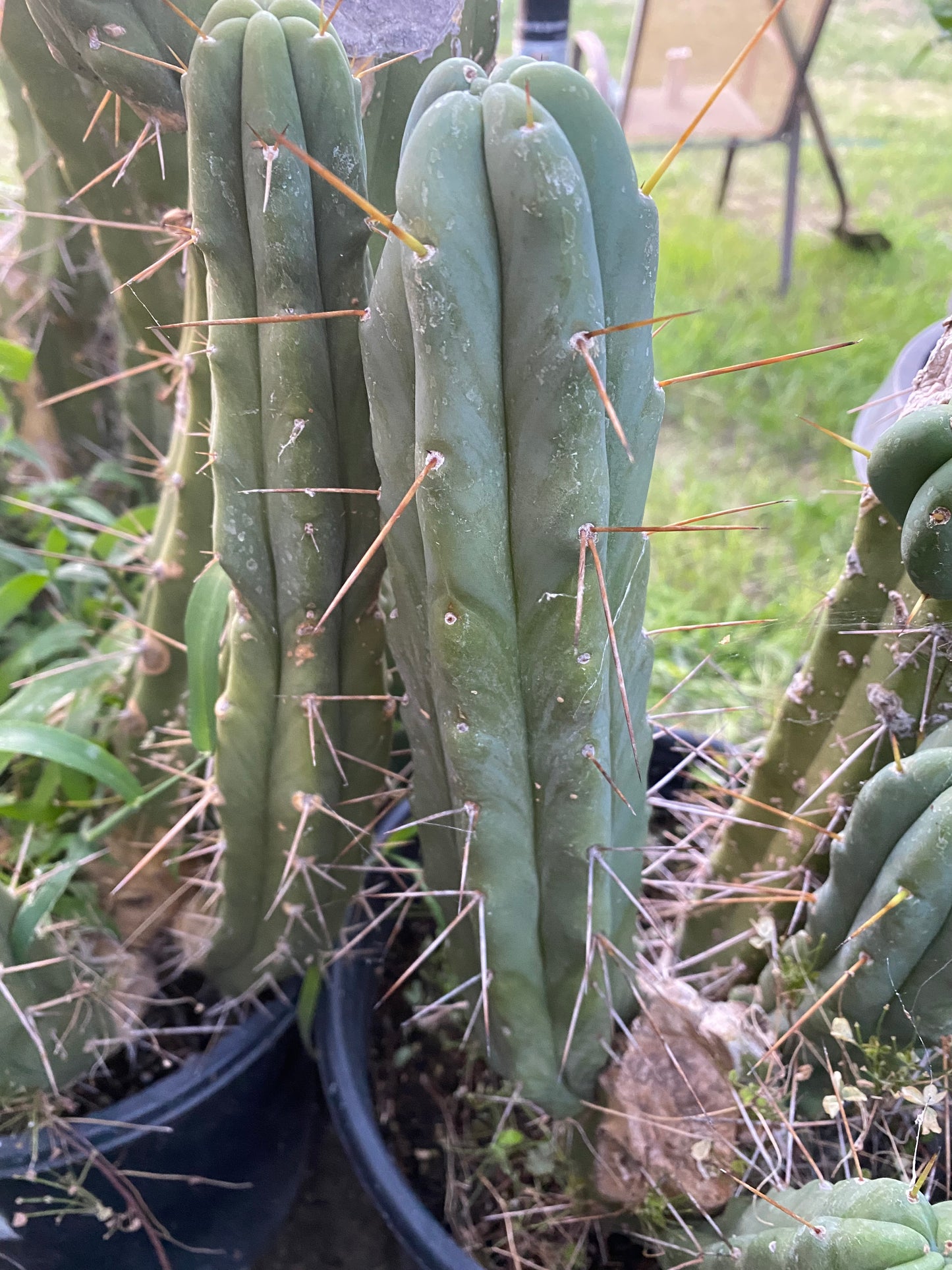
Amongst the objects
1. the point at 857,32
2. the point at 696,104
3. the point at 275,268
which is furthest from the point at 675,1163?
the point at 857,32

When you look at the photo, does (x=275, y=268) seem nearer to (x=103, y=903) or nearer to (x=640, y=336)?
(x=640, y=336)

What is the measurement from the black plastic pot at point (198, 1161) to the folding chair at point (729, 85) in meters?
2.50

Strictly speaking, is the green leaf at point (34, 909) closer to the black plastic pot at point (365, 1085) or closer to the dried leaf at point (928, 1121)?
the black plastic pot at point (365, 1085)

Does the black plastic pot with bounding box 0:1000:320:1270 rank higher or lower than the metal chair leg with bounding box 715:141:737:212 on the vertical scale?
lower

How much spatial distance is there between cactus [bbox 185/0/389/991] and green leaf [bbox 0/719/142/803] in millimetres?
135

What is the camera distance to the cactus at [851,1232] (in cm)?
46

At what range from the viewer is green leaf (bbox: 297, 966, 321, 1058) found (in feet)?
3.07

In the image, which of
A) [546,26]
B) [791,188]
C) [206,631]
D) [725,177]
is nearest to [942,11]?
[546,26]

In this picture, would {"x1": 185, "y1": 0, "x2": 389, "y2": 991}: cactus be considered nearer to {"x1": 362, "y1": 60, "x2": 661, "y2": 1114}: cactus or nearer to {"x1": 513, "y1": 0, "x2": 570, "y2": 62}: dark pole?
{"x1": 362, "y1": 60, "x2": 661, "y2": 1114}: cactus

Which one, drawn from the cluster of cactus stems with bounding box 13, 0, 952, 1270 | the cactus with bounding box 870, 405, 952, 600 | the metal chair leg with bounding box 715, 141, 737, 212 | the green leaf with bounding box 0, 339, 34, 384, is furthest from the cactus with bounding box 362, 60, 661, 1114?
the metal chair leg with bounding box 715, 141, 737, 212

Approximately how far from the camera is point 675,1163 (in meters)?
0.74

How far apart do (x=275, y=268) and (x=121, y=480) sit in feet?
2.42

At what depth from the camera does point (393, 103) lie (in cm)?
72

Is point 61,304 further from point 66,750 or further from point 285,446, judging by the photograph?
point 285,446
